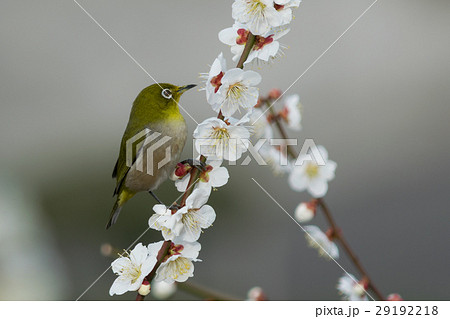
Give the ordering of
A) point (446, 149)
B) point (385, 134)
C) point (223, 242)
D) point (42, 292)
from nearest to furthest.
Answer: point (42, 292)
point (223, 242)
point (446, 149)
point (385, 134)

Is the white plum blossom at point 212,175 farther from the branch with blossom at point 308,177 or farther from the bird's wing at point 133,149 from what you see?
the bird's wing at point 133,149

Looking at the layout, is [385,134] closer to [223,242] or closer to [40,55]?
[223,242]

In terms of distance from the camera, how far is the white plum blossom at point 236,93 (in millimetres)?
729

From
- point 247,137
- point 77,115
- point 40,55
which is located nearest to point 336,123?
point 77,115

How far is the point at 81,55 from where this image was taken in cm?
239

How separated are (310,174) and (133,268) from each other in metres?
0.35

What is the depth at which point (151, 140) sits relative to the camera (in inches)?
44.6

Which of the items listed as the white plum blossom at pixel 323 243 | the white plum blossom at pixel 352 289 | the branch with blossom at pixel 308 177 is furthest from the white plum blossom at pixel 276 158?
the white plum blossom at pixel 352 289

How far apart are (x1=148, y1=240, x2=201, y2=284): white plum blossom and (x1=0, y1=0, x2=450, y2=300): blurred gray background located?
962 mm

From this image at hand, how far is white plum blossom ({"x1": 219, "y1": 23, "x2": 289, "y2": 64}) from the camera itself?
0.73m

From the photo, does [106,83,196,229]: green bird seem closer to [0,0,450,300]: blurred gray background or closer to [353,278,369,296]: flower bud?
[353,278,369,296]: flower bud

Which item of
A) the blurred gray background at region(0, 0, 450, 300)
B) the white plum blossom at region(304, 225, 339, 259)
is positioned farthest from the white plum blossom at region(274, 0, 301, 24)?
the blurred gray background at region(0, 0, 450, 300)

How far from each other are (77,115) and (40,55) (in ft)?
1.02

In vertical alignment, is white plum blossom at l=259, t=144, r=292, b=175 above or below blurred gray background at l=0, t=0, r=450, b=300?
below
